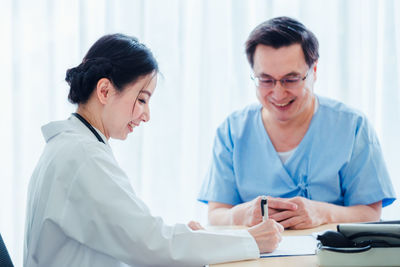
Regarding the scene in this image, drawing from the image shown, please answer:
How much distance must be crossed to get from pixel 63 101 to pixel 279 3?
46.4 inches

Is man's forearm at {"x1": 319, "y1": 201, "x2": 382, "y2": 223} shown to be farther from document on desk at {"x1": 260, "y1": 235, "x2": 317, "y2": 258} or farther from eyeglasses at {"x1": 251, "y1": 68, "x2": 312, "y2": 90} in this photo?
eyeglasses at {"x1": 251, "y1": 68, "x2": 312, "y2": 90}

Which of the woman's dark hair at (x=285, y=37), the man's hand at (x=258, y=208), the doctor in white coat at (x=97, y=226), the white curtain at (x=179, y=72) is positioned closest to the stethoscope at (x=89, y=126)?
the doctor in white coat at (x=97, y=226)

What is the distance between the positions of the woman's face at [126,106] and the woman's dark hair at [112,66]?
2 centimetres

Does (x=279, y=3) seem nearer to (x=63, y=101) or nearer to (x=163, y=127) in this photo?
(x=163, y=127)

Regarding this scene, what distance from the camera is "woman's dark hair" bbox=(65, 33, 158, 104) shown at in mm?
1278

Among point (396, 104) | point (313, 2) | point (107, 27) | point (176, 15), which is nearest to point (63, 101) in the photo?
point (107, 27)

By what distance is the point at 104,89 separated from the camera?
1.28 meters

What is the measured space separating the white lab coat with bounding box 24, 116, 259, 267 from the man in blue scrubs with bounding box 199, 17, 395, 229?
486 millimetres

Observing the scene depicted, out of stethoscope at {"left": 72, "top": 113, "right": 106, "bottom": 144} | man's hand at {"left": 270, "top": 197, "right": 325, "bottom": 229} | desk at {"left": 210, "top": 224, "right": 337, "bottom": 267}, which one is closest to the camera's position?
desk at {"left": 210, "top": 224, "right": 337, "bottom": 267}

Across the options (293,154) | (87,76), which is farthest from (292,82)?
(87,76)

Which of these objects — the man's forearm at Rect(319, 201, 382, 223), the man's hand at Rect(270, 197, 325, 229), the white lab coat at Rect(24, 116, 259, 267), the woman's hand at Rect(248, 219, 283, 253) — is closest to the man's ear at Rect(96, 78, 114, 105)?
→ the white lab coat at Rect(24, 116, 259, 267)

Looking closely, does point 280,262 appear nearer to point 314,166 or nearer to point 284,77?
point 314,166

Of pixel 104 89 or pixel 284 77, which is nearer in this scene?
pixel 104 89

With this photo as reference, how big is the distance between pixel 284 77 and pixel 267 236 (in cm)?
72
